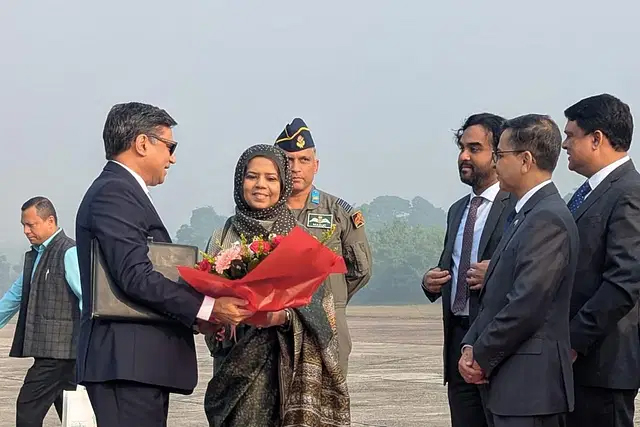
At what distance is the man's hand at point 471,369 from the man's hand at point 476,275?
2.57 feet

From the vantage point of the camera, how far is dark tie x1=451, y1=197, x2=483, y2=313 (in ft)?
19.1

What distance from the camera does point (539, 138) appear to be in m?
4.73

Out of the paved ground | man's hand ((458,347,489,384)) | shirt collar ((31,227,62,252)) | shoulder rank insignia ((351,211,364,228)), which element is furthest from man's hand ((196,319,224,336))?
the paved ground

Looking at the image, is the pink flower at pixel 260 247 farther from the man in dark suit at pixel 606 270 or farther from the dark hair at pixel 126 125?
the man in dark suit at pixel 606 270

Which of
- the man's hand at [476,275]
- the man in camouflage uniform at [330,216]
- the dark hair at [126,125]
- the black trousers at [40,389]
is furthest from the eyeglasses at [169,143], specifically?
the black trousers at [40,389]

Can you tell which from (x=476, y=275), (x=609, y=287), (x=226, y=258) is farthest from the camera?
(x=476, y=275)

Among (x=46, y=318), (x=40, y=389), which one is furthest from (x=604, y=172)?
(x=40, y=389)

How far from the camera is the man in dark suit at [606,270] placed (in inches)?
193

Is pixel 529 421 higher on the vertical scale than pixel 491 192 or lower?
lower

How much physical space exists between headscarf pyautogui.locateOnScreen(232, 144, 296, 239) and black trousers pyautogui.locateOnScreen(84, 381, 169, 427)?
40.0 inches

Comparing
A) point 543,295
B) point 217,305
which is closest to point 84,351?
point 217,305

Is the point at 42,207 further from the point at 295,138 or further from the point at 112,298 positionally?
the point at 112,298

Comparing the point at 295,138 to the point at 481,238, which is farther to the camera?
the point at 295,138

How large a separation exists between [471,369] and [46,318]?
15.8ft
